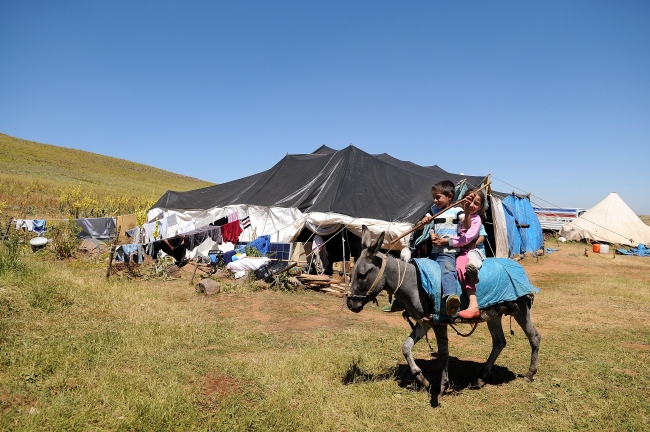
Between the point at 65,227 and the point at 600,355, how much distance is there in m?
20.2

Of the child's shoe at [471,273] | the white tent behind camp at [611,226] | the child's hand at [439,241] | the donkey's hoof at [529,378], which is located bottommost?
the donkey's hoof at [529,378]

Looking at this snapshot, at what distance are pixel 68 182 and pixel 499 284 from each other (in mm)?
51861

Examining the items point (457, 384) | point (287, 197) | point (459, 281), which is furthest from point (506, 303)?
point (287, 197)

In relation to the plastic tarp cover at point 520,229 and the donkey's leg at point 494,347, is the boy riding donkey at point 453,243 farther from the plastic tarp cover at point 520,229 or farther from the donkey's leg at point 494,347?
the plastic tarp cover at point 520,229

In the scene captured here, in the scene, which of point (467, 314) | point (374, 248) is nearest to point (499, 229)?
point (467, 314)

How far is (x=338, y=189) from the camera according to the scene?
55.6ft

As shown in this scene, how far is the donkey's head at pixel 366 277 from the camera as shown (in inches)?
206

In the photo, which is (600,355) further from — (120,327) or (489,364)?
(120,327)

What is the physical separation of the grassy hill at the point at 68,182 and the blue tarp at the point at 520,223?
25.6m

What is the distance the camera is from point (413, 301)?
5.44 m

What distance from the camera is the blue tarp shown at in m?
21.2

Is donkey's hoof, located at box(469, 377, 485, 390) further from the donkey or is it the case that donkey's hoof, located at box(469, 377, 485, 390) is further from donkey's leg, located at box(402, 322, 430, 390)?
donkey's leg, located at box(402, 322, 430, 390)

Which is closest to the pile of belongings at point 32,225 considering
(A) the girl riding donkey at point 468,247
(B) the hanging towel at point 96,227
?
(B) the hanging towel at point 96,227

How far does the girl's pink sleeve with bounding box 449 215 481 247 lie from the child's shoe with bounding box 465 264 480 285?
37cm
